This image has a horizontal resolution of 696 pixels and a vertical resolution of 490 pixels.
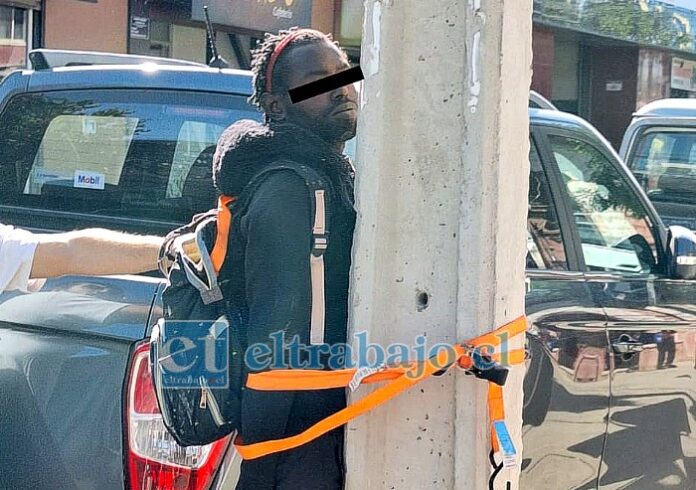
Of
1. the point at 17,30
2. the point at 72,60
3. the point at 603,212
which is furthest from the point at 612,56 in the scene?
the point at 72,60

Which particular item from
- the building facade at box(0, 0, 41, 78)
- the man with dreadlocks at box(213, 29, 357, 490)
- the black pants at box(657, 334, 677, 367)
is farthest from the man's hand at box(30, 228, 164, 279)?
the building facade at box(0, 0, 41, 78)

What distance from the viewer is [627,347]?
3.15m

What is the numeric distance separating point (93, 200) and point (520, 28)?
1.73 metres

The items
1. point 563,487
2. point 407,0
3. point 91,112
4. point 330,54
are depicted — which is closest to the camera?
point 407,0

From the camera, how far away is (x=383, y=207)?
69.6 inches

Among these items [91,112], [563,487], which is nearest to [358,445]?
[563,487]

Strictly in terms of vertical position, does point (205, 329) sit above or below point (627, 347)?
above

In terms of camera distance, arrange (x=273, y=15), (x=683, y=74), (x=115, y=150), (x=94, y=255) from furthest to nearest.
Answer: (x=683, y=74) → (x=273, y=15) → (x=115, y=150) → (x=94, y=255)

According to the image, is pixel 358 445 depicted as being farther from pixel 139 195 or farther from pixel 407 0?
pixel 139 195

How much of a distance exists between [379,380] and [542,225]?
156 centimetres

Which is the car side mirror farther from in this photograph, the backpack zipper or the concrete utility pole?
the backpack zipper

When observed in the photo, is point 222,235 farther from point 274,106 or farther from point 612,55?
point 612,55

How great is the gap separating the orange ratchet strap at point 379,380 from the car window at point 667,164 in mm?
5784

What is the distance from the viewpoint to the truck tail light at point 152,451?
78.8 inches
